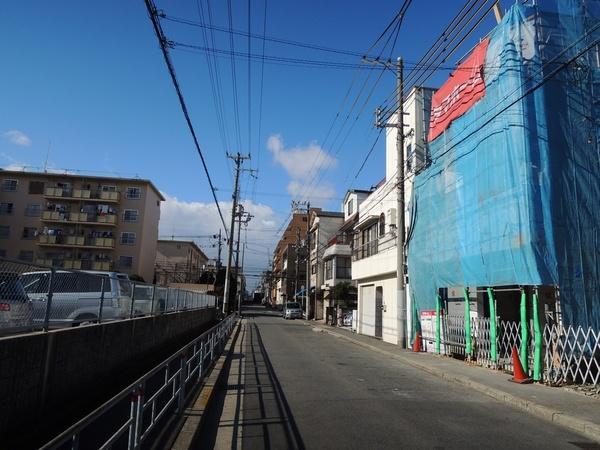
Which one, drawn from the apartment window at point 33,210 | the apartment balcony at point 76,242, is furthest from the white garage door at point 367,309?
the apartment window at point 33,210

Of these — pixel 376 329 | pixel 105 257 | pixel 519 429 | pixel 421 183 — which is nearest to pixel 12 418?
pixel 519 429

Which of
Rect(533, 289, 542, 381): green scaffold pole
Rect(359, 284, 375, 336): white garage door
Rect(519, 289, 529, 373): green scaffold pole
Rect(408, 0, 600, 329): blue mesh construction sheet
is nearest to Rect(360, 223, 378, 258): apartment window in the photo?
Rect(359, 284, 375, 336): white garage door

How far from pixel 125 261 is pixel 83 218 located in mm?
7697

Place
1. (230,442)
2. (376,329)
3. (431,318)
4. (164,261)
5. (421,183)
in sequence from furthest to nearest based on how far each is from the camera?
(164,261)
(376,329)
(421,183)
(431,318)
(230,442)

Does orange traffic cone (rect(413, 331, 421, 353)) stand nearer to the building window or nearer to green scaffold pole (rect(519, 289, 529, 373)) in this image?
green scaffold pole (rect(519, 289, 529, 373))

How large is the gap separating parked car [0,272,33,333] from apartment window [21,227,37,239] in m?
64.8

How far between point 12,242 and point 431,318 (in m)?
60.7

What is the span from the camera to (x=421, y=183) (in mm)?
21406

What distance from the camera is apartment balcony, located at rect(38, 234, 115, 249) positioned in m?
63.4

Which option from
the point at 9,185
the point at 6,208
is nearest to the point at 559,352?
the point at 6,208

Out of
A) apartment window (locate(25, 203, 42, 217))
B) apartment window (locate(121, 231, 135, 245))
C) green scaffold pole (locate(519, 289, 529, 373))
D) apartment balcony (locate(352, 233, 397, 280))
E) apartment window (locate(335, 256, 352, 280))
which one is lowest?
green scaffold pole (locate(519, 289, 529, 373))

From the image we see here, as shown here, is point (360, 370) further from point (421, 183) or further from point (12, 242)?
point (12, 242)

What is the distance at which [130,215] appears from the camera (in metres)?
66.9

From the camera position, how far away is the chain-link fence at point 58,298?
6.54m
